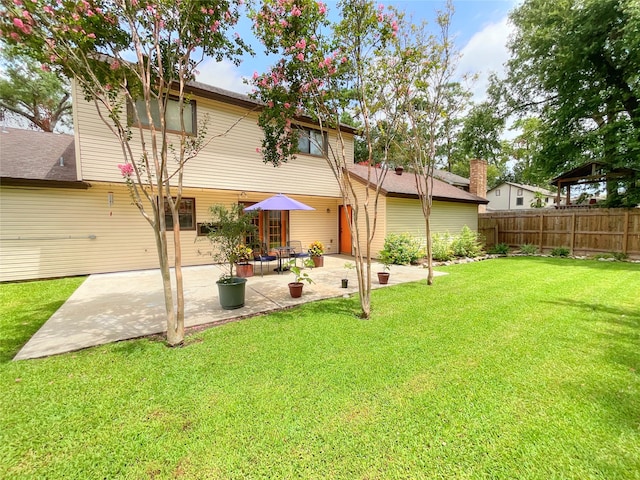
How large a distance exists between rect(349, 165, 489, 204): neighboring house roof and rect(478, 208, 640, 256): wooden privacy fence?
1701 millimetres

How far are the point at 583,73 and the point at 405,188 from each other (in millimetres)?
9803

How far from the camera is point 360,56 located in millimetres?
4461

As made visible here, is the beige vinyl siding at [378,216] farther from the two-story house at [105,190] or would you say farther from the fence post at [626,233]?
the fence post at [626,233]

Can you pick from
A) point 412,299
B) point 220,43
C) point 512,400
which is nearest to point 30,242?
point 220,43

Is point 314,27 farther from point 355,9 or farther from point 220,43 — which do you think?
point 220,43

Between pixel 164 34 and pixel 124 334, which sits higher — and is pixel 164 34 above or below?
above

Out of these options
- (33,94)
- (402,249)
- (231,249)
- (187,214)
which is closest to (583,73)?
(402,249)

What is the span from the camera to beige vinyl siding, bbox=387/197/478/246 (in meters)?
11.7

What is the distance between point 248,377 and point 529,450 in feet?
8.20

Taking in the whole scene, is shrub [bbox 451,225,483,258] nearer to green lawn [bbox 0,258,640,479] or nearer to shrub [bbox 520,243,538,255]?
shrub [bbox 520,243,538,255]

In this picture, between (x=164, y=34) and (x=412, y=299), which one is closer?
(x=164, y=34)

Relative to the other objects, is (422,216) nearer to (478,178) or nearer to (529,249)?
(529,249)

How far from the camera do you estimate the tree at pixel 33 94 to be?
50.1 ft

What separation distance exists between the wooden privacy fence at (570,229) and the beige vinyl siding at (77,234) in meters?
13.7
